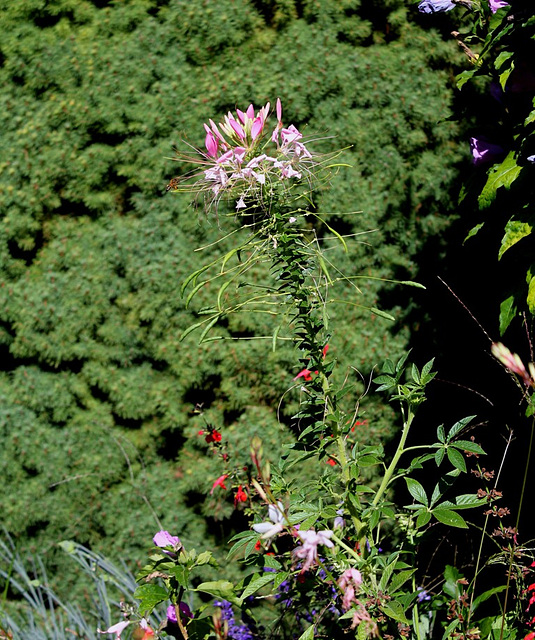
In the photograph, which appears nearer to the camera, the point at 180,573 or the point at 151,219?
the point at 180,573

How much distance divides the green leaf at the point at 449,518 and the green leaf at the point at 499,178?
864 millimetres

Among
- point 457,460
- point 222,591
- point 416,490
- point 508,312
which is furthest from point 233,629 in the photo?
point 508,312

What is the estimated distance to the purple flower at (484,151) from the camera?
1.97m

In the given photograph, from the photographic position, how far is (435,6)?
202 centimetres

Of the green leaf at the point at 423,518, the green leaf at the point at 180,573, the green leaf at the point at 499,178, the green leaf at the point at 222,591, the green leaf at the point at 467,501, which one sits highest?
the green leaf at the point at 499,178

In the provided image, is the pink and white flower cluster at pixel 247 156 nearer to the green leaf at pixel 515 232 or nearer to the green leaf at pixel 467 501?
the green leaf at pixel 515 232

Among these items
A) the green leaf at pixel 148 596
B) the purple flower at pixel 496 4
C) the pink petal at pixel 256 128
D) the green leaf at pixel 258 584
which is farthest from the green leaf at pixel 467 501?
the purple flower at pixel 496 4

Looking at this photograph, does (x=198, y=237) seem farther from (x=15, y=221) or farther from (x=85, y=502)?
(x=85, y=502)

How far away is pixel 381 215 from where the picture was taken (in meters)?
2.76

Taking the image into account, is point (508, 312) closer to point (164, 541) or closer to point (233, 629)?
point (164, 541)

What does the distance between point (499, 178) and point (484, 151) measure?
Answer: 20 cm

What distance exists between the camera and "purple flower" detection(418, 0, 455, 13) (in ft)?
6.58

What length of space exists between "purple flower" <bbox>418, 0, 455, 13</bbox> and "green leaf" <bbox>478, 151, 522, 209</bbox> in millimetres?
538

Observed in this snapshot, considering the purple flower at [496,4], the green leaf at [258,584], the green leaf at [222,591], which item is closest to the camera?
the green leaf at [258,584]
